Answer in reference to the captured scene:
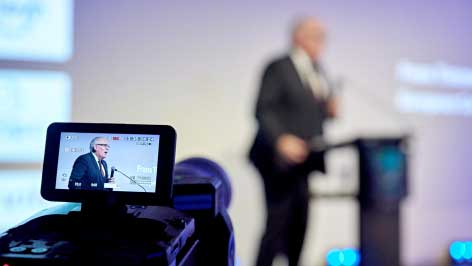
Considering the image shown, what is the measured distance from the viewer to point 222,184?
3.86 ft

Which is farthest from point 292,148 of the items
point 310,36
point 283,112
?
point 310,36

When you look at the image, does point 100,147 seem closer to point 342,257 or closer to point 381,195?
point 381,195

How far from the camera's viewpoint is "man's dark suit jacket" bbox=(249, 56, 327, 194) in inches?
115

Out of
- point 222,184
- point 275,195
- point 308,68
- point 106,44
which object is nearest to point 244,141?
point 275,195

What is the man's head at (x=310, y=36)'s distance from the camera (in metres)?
3.12

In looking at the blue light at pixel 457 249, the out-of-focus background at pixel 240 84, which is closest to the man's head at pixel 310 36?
the out-of-focus background at pixel 240 84

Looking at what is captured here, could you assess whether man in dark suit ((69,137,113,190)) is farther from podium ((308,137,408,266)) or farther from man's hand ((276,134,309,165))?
man's hand ((276,134,309,165))

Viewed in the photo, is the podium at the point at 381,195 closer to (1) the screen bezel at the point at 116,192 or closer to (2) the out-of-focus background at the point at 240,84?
(2) the out-of-focus background at the point at 240,84

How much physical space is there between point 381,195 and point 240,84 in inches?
42.9

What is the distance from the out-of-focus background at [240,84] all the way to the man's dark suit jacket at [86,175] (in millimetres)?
1811

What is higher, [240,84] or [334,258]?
[240,84]

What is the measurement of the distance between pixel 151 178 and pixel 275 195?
6.83ft

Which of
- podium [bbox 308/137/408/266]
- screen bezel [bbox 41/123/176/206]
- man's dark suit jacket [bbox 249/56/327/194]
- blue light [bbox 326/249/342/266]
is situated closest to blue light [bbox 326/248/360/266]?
blue light [bbox 326/249/342/266]

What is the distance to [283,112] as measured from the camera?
2.94 m
